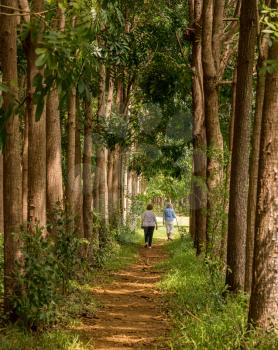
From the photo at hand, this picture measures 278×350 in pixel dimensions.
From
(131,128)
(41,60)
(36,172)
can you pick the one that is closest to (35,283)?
(36,172)

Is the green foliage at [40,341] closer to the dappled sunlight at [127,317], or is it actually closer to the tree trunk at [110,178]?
the dappled sunlight at [127,317]

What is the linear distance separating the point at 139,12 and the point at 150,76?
7.31 ft

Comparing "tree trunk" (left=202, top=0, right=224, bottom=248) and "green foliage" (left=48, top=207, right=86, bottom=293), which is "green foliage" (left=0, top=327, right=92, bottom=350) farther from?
"tree trunk" (left=202, top=0, right=224, bottom=248)

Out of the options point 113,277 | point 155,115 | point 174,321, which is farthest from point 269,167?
point 155,115

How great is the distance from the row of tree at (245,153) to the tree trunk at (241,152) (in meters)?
0.01

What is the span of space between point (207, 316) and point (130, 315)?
2.28 metres

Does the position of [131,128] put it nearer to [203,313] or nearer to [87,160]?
[87,160]

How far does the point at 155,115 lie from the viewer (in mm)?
22188

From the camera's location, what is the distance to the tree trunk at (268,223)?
6387 millimetres

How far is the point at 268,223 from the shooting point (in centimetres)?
639

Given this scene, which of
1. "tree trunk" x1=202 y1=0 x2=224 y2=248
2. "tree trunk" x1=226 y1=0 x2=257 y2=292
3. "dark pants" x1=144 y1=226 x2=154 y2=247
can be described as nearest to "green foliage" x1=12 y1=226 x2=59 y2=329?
"tree trunk" x1=226 y1=0 x2=257 y2=292

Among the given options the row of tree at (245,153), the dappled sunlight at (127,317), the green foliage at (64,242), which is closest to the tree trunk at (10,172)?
the dappled sunlight at (127,317)

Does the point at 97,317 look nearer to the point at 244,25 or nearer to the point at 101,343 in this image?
the point at 101,343

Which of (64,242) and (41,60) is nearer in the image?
(41,60)
